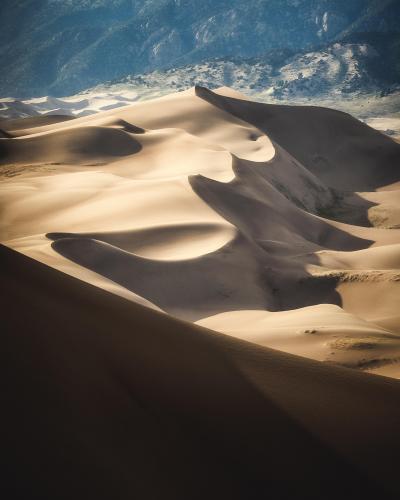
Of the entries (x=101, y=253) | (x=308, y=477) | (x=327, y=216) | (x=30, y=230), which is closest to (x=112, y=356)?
(x=308, y=477)

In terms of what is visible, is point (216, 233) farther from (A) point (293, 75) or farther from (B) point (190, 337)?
(A) point (293, 75)

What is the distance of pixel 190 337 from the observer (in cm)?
353

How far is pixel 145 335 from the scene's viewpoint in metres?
3.31

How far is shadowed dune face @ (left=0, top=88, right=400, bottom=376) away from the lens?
9305mm

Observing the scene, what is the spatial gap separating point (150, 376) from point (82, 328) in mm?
471

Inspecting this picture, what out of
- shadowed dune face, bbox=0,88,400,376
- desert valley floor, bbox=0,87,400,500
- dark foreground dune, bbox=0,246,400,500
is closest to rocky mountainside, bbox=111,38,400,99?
shadowed dune face, bbox=0,88,400,376

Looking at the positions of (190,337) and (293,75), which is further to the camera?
(293,75)

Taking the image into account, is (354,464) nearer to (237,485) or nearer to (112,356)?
(237,485)

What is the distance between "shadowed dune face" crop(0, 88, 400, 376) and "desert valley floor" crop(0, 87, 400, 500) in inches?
2.5

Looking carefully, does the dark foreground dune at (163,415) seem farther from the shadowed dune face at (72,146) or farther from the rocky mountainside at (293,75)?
the rocky mountainside at (293,75)

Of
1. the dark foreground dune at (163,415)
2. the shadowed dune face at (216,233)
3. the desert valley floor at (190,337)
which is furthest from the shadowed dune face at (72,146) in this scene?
the dark foreground dune at (163,415)

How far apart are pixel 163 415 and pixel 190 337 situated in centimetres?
95

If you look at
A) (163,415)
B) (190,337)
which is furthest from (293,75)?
(163,415)

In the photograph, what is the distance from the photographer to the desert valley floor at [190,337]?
2.34 m
